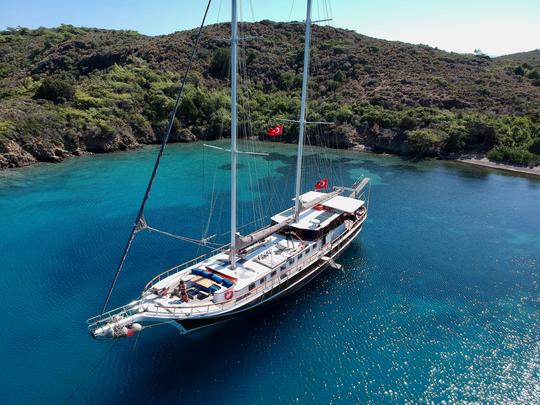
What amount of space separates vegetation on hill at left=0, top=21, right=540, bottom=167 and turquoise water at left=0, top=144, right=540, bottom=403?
27224mm

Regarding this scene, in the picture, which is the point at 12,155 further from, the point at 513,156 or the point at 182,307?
the point at 513,156

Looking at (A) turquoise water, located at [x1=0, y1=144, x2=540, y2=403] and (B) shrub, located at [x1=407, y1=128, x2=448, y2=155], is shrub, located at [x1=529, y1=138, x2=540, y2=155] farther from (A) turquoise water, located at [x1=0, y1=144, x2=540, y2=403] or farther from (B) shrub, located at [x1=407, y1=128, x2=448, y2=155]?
(A) turquoise water, located at [x1=0, y1=144, x2=540, y2=403]

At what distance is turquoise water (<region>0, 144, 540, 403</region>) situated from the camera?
19.8 m

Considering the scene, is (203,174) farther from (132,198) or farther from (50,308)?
(50,308)

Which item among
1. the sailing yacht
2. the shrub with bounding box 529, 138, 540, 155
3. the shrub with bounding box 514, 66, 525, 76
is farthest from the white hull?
the shrub with bounding box 514, 66, 525, 76

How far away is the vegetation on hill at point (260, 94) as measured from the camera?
71375 millimetres

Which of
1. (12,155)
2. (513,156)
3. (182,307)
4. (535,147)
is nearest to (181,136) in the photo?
(12,155)

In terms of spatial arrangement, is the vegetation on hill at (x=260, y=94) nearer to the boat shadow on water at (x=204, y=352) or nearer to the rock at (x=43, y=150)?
the rock at (x=43, y=150)

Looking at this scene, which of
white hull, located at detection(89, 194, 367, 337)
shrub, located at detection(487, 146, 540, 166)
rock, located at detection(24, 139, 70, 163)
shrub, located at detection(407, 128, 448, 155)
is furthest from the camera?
shrub, located at detection(407, 128, 448, 155)

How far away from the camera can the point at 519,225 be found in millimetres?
41875

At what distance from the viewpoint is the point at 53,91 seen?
76.8 meters

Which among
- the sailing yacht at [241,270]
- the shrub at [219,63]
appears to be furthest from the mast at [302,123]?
the shrub at [219,63]

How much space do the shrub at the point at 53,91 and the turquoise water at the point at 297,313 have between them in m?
35.8

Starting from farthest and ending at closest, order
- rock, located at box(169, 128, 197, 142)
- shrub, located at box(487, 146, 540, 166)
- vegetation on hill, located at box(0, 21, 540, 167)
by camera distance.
A: 1. rock, located at box(169, 128, 197, 142)
2. vegetation on hill, located at box(0, 21, 540, 167)
3. shrub, located at box(487, 146, 540, 166)
